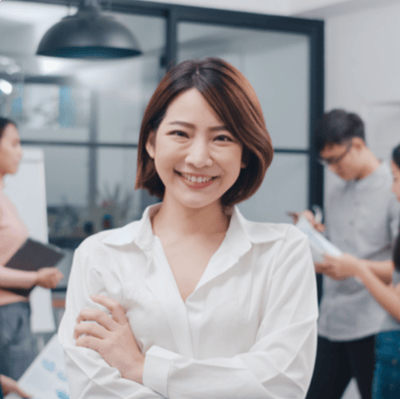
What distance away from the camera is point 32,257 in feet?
9.33

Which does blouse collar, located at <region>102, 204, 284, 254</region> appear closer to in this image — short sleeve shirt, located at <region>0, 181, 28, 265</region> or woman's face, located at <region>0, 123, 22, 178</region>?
short sleeve shirt, located at <region>0, 181, 28, 265</region>

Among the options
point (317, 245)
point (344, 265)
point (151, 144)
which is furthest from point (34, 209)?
point (151, 144)

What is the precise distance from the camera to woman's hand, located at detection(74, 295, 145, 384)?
1086 millimetres

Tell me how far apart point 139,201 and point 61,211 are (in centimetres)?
49

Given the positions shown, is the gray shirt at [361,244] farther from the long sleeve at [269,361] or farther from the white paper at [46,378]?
the long sleeve at [269,361]

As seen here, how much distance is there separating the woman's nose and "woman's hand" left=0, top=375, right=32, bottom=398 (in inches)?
85.9

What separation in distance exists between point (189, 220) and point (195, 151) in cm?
22

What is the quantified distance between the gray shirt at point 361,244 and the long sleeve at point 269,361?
1757 millimetres

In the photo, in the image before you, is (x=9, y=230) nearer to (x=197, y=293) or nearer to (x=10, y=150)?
(x=10, y=150)

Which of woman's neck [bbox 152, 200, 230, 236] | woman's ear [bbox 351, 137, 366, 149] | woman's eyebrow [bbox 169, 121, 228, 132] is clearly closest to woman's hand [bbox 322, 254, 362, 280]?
woman's ear [bbox 351, 137, 366, 149]

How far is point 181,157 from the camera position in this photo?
3.56 ft

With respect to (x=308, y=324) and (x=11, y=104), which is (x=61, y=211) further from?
(x=308, y=324)

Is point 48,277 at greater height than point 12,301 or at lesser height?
greater

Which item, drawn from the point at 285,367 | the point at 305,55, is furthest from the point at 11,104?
the point at 285,367
